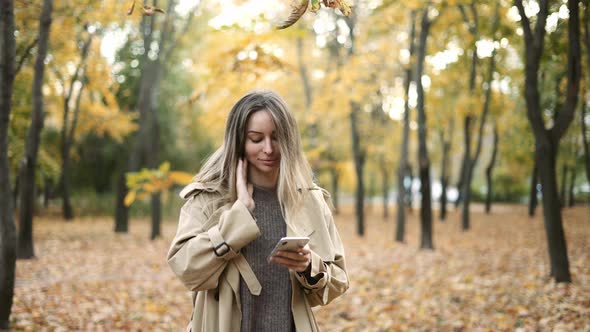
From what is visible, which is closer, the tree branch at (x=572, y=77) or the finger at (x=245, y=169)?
the finger at (x=245, y=169)

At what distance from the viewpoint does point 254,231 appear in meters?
2.09

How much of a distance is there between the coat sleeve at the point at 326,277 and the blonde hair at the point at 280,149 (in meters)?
0.27

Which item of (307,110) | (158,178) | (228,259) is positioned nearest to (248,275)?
(228,259)

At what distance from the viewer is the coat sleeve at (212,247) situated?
6.79 feet

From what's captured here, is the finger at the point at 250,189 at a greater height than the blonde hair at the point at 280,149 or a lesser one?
lesser

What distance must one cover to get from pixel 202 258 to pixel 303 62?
21909 millimetres

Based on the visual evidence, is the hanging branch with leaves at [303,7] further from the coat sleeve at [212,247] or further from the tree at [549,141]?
the tree at [549,141]

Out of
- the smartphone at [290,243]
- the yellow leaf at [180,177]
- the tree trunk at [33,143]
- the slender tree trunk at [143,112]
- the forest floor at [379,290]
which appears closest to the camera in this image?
the smartphone at [290,243]

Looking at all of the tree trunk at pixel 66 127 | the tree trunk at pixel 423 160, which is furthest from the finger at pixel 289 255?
the tree trunk at pixel 66 127

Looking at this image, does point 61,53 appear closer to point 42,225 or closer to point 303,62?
point 42,225

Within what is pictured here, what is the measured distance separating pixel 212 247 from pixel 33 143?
9.23 metres

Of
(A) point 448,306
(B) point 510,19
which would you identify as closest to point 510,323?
(A) point 448,306

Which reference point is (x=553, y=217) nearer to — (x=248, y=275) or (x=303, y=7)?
(x=303, y=7)

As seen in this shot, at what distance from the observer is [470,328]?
20.0 feet
